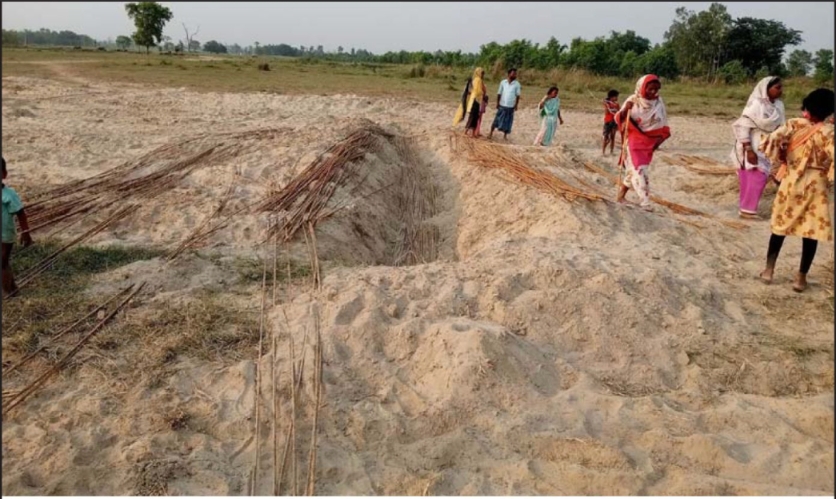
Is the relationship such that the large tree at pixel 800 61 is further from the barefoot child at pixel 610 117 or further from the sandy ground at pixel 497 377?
the sandy ground at pixel 497 377

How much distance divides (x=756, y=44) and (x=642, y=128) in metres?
27.7

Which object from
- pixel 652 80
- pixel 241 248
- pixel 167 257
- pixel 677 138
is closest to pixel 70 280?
pixel 167 257

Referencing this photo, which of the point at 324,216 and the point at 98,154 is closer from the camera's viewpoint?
the point at 324,216

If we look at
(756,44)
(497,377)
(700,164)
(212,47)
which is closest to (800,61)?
(756,44)

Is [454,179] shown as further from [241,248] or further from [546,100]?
[241,248]

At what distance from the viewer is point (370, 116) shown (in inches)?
494

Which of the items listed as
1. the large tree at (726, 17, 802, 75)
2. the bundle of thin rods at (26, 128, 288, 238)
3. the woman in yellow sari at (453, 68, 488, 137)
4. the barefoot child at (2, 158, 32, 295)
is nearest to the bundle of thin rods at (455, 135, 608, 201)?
the woman in yellow sari at (453, 68, 488, 137)

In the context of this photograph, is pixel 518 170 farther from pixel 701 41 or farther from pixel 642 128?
pixel 701 41

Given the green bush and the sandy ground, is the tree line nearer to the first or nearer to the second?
the green bush

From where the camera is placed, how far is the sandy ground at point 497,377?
8.21 feet

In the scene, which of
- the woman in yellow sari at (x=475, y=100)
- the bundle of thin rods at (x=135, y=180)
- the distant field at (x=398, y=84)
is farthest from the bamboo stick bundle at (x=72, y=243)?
the distant field at (x=398, y=84)

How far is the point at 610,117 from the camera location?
8914 millimetres

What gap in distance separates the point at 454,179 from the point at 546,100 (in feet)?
9.02

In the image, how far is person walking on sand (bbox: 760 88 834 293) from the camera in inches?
153
